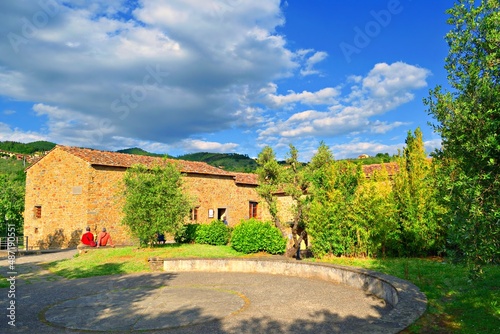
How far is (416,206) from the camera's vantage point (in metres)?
12.9

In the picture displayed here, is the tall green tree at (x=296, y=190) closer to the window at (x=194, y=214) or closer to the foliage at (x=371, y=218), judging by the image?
the foliage at (x=371, y=218)

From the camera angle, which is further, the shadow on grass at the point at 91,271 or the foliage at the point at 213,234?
the foliage at the point at 213,234

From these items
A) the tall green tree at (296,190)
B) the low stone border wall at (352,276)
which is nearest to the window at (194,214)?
the tall green tree at (296,190)

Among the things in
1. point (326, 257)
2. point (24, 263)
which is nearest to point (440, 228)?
point (326, 257)

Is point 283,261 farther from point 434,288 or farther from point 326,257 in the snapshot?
point 434,288

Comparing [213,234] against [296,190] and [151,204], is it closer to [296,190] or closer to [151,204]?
[151,204]

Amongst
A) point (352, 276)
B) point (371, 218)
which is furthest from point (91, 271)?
point (371, 218)

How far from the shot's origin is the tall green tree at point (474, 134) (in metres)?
4.32

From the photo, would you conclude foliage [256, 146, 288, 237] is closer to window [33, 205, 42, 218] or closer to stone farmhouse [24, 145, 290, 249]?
stone farmhouse [24, 145, 290, 249]

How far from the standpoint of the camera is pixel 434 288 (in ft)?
23.9

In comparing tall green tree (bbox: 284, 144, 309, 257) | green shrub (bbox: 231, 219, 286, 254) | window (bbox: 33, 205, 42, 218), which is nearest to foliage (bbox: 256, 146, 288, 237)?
tall green tree (bbox: 284, 144, 309, 257)

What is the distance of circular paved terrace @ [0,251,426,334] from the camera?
19.3 feet

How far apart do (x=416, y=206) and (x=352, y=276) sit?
5552mm

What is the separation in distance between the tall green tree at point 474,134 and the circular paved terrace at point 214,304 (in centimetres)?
170
